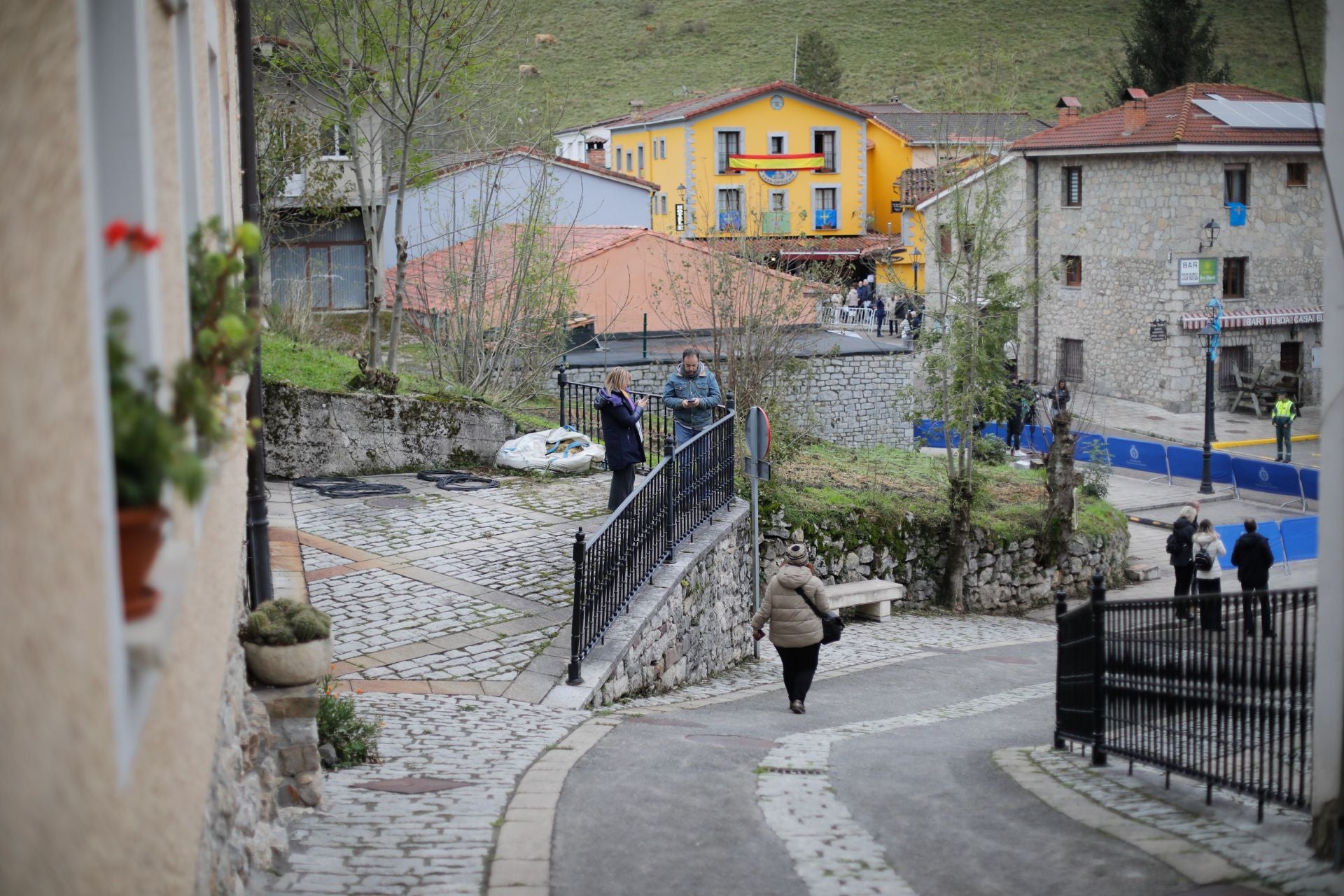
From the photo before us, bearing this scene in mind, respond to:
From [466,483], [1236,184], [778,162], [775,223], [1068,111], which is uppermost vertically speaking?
[778,162]

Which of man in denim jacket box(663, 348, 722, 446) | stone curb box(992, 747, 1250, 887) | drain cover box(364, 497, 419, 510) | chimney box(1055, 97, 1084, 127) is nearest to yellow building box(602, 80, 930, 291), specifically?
chimney box(1055, 97, 1084, 127)

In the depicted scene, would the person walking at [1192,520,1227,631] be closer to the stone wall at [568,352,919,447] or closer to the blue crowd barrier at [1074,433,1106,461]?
the blue crowd barrier at [1074,433,1106,461]

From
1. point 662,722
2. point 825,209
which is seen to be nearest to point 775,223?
point 662,722

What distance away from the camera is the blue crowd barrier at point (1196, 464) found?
2577cm

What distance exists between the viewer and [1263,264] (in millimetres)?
36500

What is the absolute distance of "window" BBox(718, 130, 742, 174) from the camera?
5694 centimetres

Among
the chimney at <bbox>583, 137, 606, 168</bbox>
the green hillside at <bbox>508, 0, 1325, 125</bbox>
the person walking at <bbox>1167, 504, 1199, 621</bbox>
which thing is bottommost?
the person walking at <bbox>1167, 504, 1199, 621</bbox>

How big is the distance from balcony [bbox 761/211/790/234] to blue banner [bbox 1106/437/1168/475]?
851cm

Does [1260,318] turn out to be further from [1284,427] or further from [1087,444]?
[1087,444]

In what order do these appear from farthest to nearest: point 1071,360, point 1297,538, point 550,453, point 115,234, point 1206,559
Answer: point 1071,360
point 1297,538
point 550,453
point 1206,559
point 115,234

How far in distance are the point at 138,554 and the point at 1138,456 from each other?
1077 inches

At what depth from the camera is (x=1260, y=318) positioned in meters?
36.2

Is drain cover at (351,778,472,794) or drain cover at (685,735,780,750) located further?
drain cover at (685,735,780,750)

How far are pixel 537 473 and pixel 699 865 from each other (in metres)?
10.0
